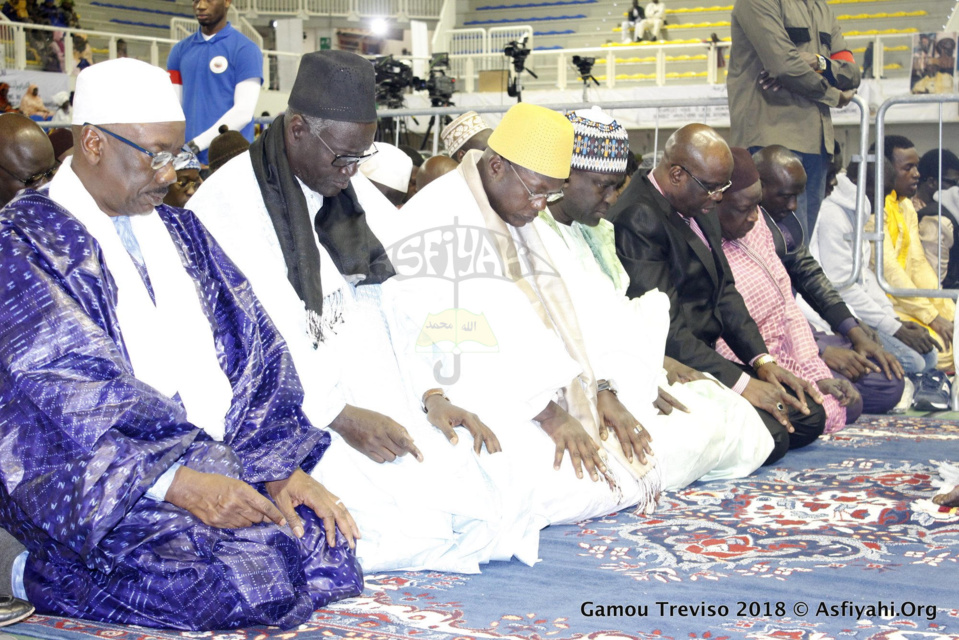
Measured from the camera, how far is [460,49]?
2108 centimetres

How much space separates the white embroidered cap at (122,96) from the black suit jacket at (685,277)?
220 centimetres

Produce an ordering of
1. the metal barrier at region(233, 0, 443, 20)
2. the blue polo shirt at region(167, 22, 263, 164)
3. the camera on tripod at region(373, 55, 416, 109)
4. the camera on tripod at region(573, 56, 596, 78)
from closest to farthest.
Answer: the blue polo shirt at region(167, 22, 263, 164), the camera on tripod at region(373, 55, 416, 109), the camera on tripod at region(573, 56, 596, 78), the metal barrier at region(233, 0, 443, 20)

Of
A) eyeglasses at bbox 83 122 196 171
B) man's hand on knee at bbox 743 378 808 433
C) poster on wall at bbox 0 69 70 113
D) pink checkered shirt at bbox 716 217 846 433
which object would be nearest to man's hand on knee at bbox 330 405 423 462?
eyeglasses at bbox 83 122 196 171

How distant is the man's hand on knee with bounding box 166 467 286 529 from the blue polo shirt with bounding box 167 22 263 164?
3.00 meters

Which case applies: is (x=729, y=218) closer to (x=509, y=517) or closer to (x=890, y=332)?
(x=890, y=332)

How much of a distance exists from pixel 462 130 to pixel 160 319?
3081 millimetres

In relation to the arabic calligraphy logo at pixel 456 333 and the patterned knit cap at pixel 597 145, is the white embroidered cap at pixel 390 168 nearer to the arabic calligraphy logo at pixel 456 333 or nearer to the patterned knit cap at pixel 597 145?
the patterned knit cap at pixel 597 145

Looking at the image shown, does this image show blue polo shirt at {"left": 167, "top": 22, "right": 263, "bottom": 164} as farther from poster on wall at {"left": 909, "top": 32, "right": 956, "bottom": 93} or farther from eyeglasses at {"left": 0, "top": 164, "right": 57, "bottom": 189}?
poster on wall at {"left": 909, "top": 32, "right": 956, "bottom": 93}

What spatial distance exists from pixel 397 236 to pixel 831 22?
3.66m

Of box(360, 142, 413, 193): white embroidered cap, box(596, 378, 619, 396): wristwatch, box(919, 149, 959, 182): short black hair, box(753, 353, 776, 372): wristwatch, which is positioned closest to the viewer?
box(596, 378, 619, 396): wristwatch

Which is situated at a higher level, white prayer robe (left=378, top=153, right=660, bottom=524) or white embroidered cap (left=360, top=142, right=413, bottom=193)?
white embroidered cap (left=360, top=142, right=413, bottom=193)

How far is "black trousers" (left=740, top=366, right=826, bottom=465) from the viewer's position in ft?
14.0

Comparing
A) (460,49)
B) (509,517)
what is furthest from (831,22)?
(460,49)

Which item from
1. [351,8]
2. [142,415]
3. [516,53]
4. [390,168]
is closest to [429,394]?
[142,415]
